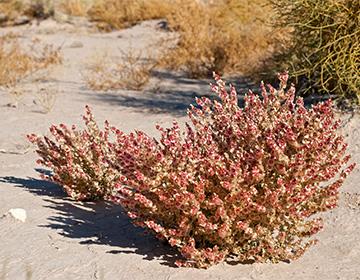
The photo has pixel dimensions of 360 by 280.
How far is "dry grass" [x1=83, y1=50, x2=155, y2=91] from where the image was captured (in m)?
11.4

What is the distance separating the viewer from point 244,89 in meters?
10.6

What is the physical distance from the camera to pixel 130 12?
1969cm

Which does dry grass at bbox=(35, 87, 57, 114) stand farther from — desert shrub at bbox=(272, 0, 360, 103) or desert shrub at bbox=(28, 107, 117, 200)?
desert shrub at bbox=(28, 107, 117, 200)

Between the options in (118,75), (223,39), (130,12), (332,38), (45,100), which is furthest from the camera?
(130,12)

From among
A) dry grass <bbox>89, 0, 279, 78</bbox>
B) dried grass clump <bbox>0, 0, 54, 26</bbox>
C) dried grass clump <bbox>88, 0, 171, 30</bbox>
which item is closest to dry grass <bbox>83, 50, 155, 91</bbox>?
dry grass <bbox>89, 0, 279, 78</bbox>

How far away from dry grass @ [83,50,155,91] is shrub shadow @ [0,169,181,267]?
556 centimetres

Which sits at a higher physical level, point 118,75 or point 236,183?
point 236,183

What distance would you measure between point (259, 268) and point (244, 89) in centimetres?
642

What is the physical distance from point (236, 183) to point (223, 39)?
29.4 ft

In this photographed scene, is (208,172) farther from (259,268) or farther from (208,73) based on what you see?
(208,73)

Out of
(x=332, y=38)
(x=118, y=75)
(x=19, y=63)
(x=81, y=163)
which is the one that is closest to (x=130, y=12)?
(x=19, y=63)

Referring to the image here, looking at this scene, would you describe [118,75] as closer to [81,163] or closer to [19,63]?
[19,63]

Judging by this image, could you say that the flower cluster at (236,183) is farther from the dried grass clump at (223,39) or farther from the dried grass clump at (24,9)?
the dried grass clump at (24,9)

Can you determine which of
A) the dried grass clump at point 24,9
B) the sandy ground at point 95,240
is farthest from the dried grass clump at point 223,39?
the dried grass clump at point 24,9
